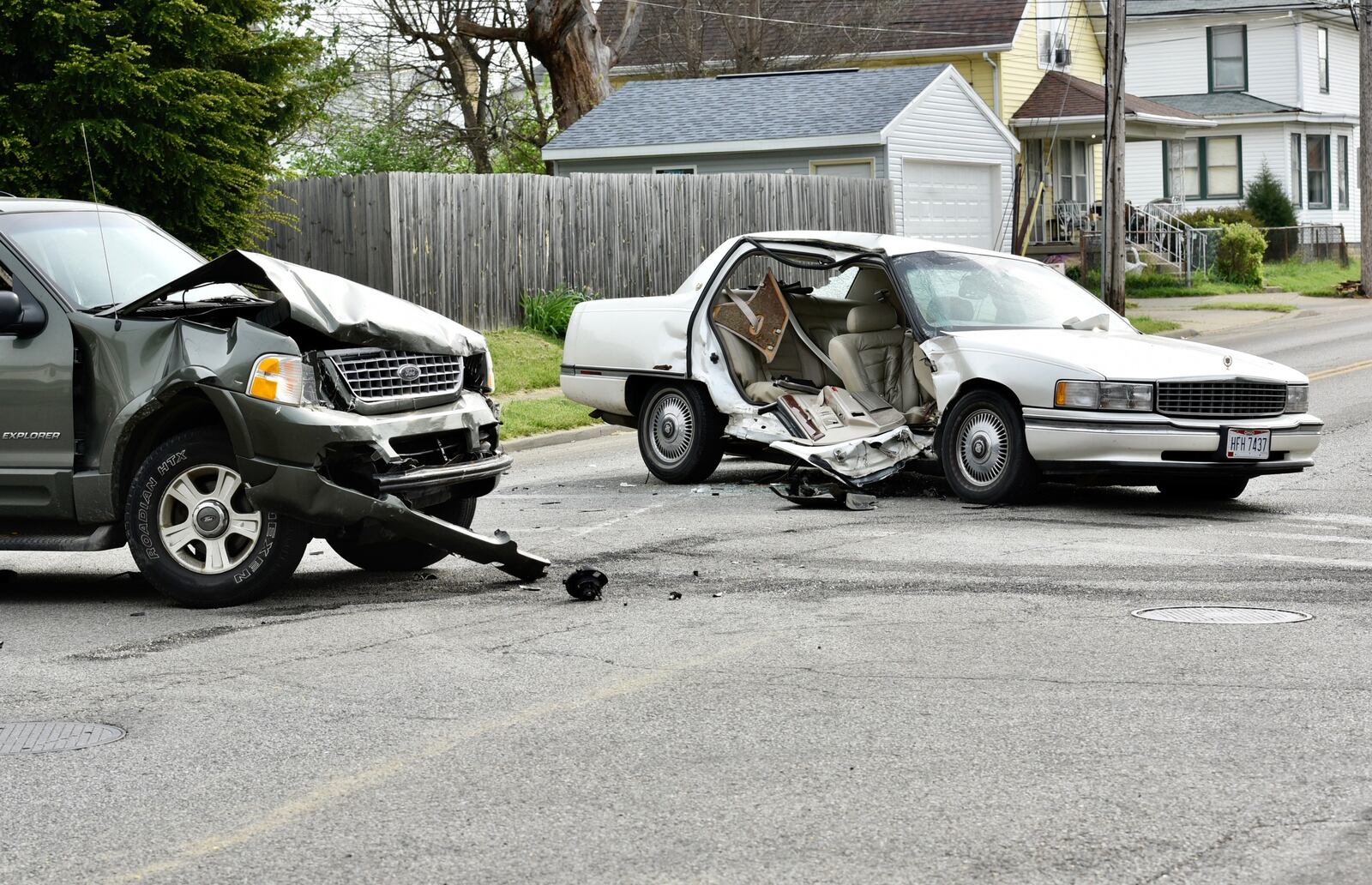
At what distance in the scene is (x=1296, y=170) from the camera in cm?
4872

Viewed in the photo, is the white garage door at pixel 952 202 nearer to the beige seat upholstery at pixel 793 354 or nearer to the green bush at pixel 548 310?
the green bush at pixel 548 310

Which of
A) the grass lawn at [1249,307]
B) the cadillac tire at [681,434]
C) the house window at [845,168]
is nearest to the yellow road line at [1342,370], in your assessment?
the cadillac tire at [681,434]

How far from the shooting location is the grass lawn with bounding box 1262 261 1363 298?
122 feet

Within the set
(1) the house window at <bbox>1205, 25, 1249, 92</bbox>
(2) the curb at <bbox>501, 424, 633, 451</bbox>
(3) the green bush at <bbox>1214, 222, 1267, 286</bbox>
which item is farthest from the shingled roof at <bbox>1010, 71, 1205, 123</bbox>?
(2) the curb at <bbox>501, 424, 633, 451</bbox>

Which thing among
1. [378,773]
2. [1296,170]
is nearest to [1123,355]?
[378,773]

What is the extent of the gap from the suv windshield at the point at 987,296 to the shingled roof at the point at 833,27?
90.8 ft

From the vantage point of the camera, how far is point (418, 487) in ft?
26.3

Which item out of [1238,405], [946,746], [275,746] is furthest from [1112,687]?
[1238,405]

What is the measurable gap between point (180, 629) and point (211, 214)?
1164 cm

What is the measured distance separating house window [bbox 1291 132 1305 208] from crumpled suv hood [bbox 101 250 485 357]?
147 feet

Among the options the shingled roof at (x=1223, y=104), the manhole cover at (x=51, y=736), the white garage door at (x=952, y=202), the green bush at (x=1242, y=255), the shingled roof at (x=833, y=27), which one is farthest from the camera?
the shingled roof at (x=1223, y=104)

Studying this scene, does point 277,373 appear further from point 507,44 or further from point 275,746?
point 507,44

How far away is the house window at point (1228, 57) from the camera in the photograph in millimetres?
49219

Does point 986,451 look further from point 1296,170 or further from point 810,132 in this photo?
point 1296,170
